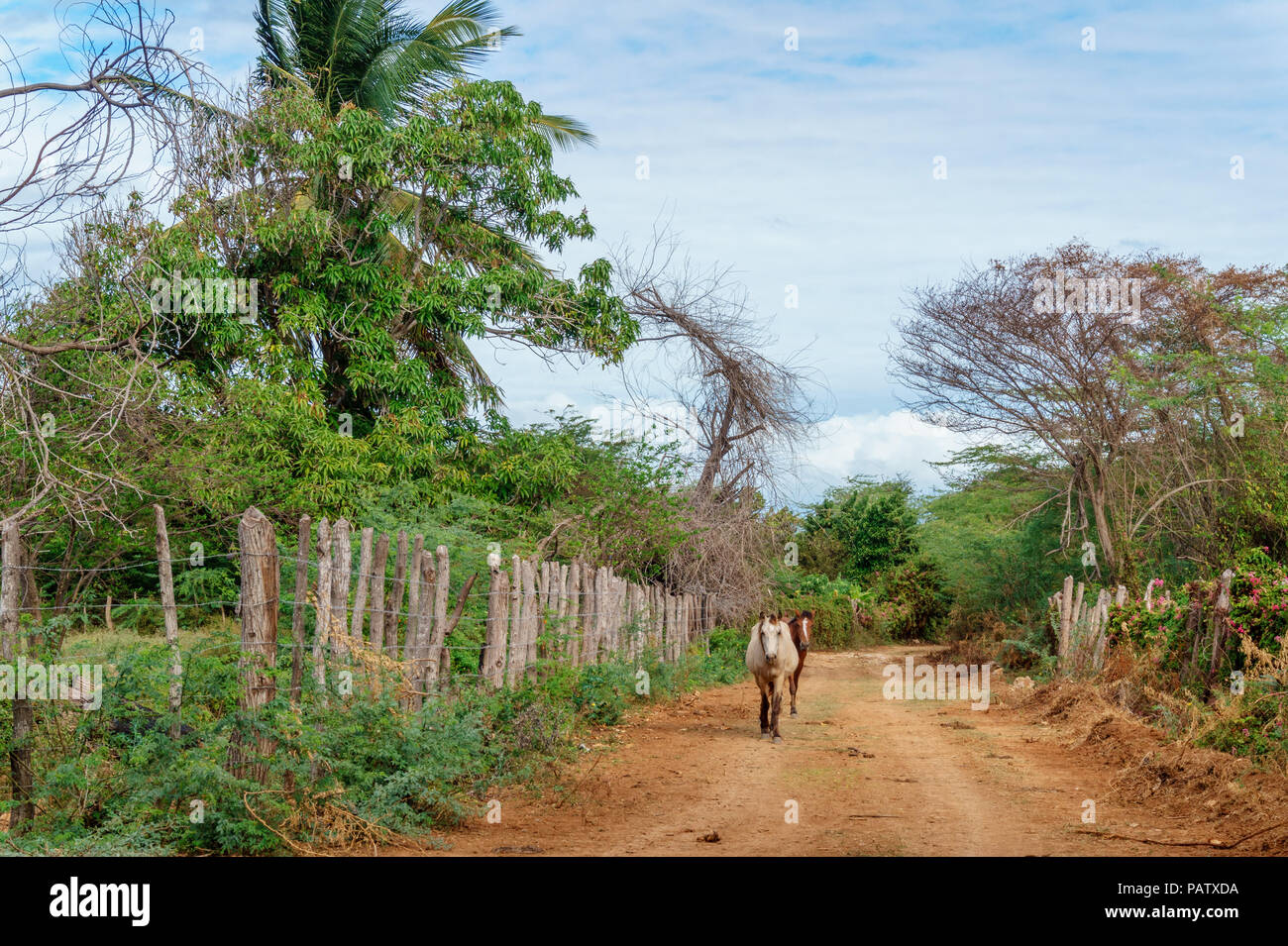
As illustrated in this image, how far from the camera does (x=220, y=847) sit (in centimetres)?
614

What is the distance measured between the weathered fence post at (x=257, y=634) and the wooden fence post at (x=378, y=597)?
1508 millimetres

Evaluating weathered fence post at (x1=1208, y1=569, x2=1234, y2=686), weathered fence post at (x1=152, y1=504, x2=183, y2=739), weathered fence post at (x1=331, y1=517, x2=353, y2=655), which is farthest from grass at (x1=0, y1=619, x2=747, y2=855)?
weathered fence post at (x1=1208, y1=569, x2=1234, y2=686)

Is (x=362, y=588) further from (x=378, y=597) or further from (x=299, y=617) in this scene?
(x=299, y=617)

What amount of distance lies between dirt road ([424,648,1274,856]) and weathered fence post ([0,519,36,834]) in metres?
2.66

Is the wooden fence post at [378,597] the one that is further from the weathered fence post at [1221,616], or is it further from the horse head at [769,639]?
the weathered fence post at [1221,616]

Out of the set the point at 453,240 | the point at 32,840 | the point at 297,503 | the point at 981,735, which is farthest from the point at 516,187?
the point at 32,840

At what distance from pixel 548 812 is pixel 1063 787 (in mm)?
4527

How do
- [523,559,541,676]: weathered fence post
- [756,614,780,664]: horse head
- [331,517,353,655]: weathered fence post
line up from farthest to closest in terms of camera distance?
[756,614,780,664]: horse head → [523,559,541,676]: weathered fence post → [331,517,353,655]: weathered fence post

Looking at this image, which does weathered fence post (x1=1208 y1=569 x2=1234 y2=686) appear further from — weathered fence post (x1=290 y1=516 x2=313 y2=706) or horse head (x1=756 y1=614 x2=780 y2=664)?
weathered fence post (x1=290 y1=516 x2=313 y2=706)

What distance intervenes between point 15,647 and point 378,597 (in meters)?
2.75

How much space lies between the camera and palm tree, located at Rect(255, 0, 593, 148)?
20.2m

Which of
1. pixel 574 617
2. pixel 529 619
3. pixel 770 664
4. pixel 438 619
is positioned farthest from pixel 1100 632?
pixel 438 619
